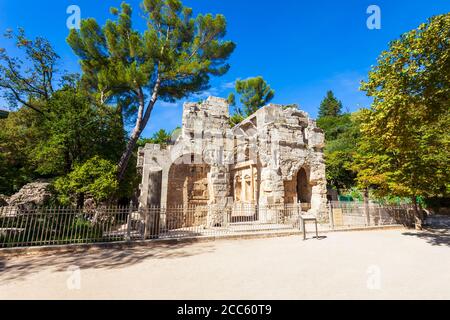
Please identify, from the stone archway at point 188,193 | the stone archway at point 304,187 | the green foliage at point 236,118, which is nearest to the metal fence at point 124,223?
the stone archway at point 188,193

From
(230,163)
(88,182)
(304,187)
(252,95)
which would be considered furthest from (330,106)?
(88,182)

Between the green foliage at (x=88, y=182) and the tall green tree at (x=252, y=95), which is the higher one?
the tall green tree at (x=252, y=95)

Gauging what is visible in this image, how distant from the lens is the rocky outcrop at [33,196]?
9.41m

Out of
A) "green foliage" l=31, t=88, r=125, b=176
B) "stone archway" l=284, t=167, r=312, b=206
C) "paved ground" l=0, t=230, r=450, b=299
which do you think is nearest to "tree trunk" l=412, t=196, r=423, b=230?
"paved ground" l=0, t=230, r=450, b=299

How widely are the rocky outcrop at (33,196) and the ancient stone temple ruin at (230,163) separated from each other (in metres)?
4.21

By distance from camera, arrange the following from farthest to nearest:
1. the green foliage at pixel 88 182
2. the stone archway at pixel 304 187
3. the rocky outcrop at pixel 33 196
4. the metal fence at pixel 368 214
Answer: the stone archway at pixel 304 187 → the metal fence at pixel 368 214 → the rocky outcrop at pixel 33 196 → the green foliage at pixel 88 182

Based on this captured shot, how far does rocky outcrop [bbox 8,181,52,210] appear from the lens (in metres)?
9.41

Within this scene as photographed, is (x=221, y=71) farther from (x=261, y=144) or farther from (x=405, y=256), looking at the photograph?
(x=405, y=256)

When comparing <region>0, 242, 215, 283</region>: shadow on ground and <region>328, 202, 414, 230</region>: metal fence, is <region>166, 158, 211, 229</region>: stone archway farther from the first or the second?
<region>328, 202, 414, 230</region>: metal fence

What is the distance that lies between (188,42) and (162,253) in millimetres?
12906

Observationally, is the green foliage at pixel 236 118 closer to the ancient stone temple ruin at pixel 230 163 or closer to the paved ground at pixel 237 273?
the ancient stone temple ruin at pixel 230 163

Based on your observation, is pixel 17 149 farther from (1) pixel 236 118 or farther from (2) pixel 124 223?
(1) pixel 236 118
